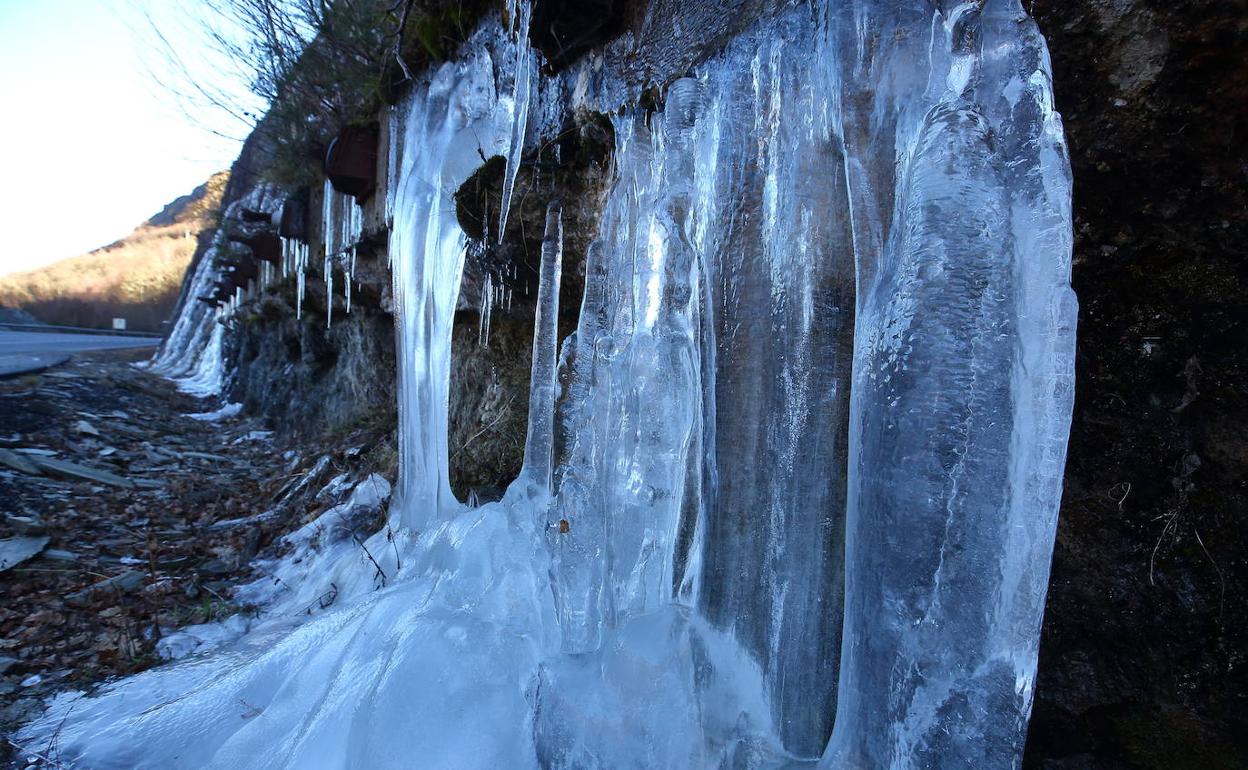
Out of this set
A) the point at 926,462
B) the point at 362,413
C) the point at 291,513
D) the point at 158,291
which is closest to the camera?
the point at 926,462

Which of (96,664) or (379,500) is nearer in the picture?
(96,664)

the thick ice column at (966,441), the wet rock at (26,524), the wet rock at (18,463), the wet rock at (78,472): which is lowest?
the wet rock at (26,524)

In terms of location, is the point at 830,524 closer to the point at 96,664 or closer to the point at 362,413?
the point at 96,664

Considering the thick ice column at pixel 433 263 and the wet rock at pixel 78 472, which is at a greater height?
the thick ice column at pixel 433 263

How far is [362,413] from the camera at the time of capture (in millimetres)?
5211

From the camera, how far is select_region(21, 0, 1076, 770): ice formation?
85 centimetres

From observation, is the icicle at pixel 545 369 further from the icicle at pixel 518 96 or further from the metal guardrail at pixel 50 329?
the metal guardrail at pixel 50 329

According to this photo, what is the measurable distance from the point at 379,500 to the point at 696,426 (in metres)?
2.54

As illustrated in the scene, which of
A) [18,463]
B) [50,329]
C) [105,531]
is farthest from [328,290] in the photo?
[50,329]

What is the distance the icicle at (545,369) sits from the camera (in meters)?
2.08

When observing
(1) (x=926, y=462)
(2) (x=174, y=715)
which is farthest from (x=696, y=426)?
(2) (x=174, y=715)

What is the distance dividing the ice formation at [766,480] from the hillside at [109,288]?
31324 mm

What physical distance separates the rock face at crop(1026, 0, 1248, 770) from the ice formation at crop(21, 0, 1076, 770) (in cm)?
30

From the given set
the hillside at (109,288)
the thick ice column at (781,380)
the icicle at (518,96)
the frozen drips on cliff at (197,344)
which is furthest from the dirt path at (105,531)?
the hillside at (109,288)
